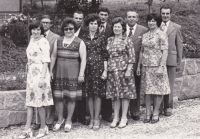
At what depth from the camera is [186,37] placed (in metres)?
10.7

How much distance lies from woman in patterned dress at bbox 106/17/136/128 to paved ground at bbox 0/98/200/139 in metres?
0.23

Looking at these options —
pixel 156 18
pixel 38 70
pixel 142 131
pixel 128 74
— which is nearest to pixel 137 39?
pixel 156 18

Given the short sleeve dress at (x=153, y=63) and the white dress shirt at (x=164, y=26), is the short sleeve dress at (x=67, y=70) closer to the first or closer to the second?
the short sleeve dress at (x=153, y=63)

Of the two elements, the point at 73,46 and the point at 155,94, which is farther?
the point at 155,94

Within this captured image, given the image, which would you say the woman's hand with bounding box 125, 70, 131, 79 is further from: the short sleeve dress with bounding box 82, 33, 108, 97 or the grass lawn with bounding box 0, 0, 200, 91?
the grass lawn with bounding box 0, 0, 200, 91

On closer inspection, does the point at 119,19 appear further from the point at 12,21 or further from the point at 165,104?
the point at 12,21

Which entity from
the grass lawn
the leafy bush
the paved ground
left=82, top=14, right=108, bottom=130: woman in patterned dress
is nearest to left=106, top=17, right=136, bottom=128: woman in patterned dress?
left=82, top=14, right=108, bottom=130: woman in patterned dress

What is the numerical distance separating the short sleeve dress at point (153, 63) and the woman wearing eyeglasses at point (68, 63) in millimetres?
1010

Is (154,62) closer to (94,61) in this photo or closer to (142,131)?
(94,61)

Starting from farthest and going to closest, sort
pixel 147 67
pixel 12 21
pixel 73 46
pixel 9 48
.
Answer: pixel 12 21 < pixel 9 48 < pixel 147 67 < pixel 73 46

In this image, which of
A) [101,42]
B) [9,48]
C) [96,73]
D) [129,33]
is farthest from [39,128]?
[9,48]

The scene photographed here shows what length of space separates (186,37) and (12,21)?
15.7 ft

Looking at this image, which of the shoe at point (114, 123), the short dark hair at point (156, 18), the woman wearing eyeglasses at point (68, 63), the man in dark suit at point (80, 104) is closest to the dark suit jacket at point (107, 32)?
the man in dark suit at point (80, 104)

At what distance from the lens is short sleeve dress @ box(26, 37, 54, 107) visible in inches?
229
